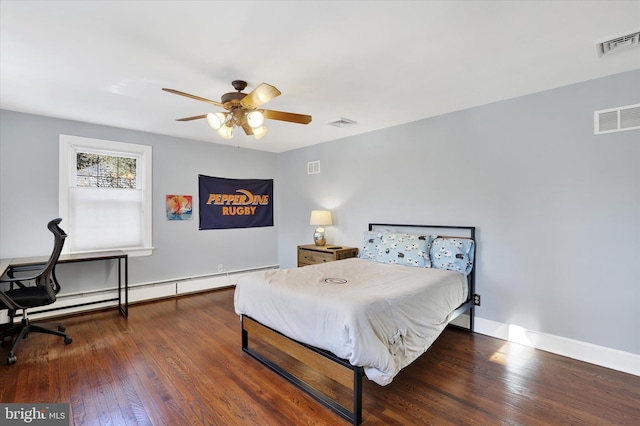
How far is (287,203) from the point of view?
587cm

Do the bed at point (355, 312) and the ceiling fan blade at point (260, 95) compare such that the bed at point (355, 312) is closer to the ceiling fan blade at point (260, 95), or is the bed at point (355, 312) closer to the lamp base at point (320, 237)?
the lamp base at point (320, 237)

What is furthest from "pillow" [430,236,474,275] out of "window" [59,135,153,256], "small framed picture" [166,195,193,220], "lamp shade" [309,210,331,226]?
"window" [59,135,153,256]

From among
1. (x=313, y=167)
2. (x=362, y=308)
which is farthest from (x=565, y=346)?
(x=313, y=167)

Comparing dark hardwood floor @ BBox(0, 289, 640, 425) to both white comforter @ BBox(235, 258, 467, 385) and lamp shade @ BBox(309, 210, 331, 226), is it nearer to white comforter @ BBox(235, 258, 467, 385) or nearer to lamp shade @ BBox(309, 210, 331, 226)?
white comforter @ BBox(235, 258, 467, 385)

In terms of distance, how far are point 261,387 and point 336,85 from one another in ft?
8.60

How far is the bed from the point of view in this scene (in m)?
1.91

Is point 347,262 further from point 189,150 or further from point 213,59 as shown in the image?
point 189,150

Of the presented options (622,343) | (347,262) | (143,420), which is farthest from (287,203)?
(622,343)

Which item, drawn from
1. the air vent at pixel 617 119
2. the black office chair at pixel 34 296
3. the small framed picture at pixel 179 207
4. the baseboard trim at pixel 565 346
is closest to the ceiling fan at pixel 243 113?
the black office chair at pixel 34 296

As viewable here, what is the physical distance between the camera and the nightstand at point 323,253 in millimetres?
4363

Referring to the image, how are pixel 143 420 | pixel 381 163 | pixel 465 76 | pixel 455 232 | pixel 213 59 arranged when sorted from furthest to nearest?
pixel 381 163 → pixel 455 232 → pixel 465 76 → pixel 213 59 → pixel 143 420

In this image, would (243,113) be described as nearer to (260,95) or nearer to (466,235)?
(260,95)

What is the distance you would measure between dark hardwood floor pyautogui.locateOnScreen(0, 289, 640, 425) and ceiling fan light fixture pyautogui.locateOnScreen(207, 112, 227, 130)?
2.05 m

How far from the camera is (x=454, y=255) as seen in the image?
3312 mm
